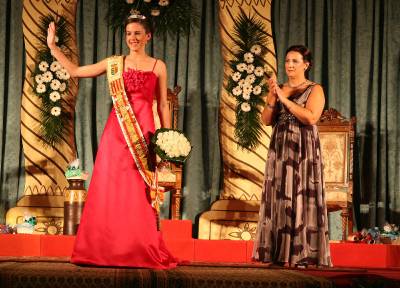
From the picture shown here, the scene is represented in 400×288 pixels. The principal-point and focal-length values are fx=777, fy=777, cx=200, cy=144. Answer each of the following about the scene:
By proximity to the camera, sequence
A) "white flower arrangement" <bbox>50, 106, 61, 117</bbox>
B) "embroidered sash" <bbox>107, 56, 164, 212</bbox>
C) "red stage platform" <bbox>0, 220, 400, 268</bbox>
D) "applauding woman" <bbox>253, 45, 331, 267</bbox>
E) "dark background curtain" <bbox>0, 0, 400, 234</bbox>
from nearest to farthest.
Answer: "embroidered sash" <bbox>107, 56, 164, 212</bbox> → "applauding woman" <bbox>253, 45, 331, 267</bbox> → "red stage platform" <bbox>0, 220, 400, 268</bbox> → "white flower arrangement" <bbox>50, 106, 61, 117</bbox> → "dark background curtain" <bbox>0, 0, 400, 234</bbox>

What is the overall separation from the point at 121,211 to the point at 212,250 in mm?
2063

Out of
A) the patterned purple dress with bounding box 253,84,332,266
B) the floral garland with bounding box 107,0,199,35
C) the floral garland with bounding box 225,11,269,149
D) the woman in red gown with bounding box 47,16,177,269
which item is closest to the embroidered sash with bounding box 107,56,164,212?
the woman in red gown with bounding box 47,16,177,269

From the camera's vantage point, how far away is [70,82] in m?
7.86

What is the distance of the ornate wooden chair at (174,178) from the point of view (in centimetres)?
706

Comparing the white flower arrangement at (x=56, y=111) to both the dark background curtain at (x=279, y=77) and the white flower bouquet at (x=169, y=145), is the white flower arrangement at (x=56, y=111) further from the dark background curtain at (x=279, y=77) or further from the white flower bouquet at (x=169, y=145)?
the white flower bouquet at (x=169, y=145)

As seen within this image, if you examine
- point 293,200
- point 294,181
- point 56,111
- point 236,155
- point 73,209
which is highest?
point 56,111

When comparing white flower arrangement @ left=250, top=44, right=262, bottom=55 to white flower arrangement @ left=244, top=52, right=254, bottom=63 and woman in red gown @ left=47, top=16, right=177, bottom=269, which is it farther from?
woman in red gown @ left=47, top=16, right=177, bottom=269

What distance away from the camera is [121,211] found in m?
4.38

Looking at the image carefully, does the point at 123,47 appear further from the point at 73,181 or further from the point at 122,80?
the point at 122,80

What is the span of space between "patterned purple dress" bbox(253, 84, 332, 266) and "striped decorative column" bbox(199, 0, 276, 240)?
286cm

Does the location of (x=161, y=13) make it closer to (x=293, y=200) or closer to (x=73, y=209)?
(x=73, y=209)

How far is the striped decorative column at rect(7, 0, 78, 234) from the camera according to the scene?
303 inches

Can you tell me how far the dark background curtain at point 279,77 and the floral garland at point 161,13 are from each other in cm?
10

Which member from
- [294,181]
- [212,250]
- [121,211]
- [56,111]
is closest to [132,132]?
[121,211]
